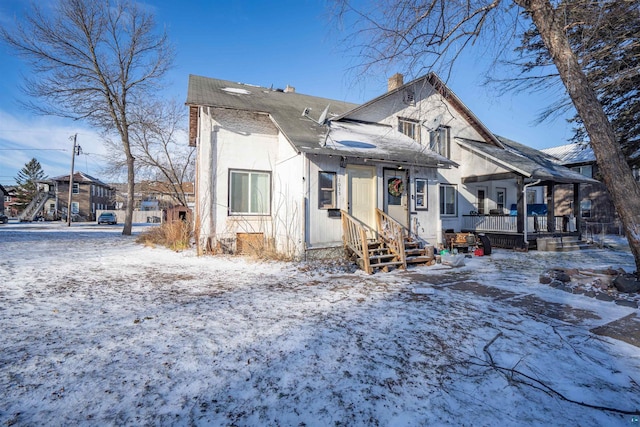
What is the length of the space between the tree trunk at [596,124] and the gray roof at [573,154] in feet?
55.4

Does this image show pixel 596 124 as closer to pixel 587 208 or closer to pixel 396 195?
pixel 396 195

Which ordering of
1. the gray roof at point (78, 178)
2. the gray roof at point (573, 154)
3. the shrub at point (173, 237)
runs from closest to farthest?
the shrub at point (173, 237), the gray roof at point (573, 154), the gray roof at point (78, 178)

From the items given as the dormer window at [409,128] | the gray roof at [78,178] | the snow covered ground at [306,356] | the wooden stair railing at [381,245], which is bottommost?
the snow covered ground at [306,356]

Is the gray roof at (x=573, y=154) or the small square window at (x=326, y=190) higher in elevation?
the gray roof at (x=573, y=154)

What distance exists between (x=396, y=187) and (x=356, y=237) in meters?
2.69

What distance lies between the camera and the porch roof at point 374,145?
336 inches

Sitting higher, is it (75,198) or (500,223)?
(75,198)

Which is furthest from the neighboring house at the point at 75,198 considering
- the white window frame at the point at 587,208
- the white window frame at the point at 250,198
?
the white window frame at the point at 587,208

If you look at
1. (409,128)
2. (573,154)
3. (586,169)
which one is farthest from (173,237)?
(573,154)

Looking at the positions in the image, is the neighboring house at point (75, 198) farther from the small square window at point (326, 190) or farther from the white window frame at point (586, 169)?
the white window frame at point (586, 169)

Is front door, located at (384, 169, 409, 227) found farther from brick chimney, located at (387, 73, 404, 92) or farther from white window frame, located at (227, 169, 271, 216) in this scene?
brick chimney, located at (387, 73, 404, 92)

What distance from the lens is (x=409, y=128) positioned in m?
13.1

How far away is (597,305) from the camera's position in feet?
15.5

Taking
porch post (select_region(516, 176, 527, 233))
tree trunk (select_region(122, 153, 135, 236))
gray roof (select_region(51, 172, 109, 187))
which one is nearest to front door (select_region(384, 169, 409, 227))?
porch post (select_region(516, 176, 527, 233))
